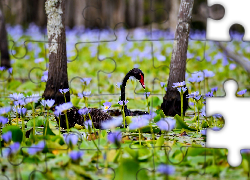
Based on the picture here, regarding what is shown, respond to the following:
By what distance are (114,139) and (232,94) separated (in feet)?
2.38

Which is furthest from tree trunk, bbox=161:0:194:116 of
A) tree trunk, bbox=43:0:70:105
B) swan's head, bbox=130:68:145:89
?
tree trunk, bbox=43:0:70:105

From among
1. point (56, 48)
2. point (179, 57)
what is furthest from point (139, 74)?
point (56, 48)

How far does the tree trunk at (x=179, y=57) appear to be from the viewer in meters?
3.14

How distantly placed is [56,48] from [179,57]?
3.59 feet

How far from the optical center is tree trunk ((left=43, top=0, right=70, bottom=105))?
3.21 metres

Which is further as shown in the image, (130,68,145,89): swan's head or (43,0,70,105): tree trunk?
(43,0,70,105): tree trunk

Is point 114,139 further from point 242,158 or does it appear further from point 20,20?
point 20,20

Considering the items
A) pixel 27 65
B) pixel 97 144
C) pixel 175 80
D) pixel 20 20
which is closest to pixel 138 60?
pixel 27 65

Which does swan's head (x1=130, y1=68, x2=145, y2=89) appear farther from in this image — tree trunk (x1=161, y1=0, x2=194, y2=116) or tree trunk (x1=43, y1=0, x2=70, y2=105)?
tree trunk (x1=43, y1=0, x2=70, y2=105)

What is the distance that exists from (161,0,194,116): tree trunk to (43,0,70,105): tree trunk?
0.94 m

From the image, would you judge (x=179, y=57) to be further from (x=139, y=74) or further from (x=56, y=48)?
(x=56, y=48)

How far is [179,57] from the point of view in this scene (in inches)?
127

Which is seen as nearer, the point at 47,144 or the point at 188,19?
the point at 47,144

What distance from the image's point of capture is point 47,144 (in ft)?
7.08
